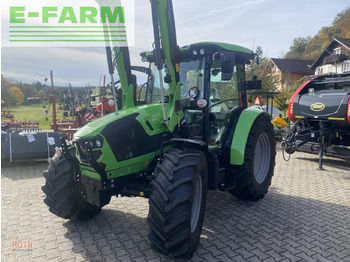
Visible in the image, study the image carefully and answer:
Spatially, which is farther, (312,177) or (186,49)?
(312,177)

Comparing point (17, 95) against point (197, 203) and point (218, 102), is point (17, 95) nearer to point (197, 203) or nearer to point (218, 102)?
point (218, 102)

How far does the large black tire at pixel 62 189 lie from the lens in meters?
3.61

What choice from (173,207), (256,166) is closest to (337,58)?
(256,166)

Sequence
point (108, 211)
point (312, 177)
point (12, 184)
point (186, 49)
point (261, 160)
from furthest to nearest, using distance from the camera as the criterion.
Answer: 1. point (312, 177)
2. point (12, 184)
3. point (261, 160)
4. point (108, 211)
5. point (186, 49)

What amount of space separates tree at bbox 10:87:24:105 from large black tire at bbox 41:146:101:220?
19.3 m

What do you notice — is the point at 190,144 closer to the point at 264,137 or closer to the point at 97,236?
the point at 97,236

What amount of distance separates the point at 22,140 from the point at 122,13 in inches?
215

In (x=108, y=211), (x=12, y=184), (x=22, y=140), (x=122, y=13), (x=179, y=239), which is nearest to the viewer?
(x=179, y=239)

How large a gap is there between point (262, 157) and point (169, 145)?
2.24 meters

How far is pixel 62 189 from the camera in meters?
3.60

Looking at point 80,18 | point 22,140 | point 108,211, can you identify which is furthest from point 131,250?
point 22,140

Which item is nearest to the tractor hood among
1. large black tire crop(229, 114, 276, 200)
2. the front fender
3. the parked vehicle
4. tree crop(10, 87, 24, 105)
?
the front fender

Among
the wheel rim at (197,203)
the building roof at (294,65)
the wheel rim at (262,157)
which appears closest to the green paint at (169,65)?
the wheel rim at (197,203)

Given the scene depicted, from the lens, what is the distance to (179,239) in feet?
9.43
